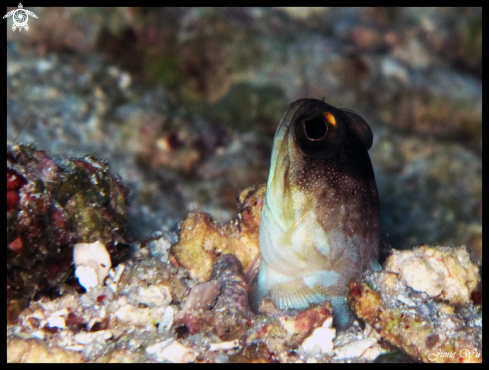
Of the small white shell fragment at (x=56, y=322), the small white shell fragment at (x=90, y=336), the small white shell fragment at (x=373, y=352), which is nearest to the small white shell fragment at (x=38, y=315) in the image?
the small white shell fragment at (x=56, y=322)

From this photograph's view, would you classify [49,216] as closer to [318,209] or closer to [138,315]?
Answer: [138,315]

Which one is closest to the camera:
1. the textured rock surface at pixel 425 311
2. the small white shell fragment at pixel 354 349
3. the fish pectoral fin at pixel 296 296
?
the textured rock surface at pixel 425 311

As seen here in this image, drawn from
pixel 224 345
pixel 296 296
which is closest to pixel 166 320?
pixel 224 345

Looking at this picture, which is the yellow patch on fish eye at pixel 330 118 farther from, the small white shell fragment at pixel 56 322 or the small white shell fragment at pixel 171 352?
the small white shell fragment at pixel 56 322

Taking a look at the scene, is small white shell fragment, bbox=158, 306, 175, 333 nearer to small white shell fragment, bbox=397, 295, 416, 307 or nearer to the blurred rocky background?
small white shell fragment, bbox=397, 295, 416, 307

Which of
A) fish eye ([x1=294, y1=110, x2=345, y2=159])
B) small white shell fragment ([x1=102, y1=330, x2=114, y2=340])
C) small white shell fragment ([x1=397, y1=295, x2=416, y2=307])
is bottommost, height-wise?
small white shell fragment ([x1=397, y1=295, x2=416, y2=307])

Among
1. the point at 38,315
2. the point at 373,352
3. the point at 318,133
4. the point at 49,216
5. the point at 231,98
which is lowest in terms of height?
the point at 373,352

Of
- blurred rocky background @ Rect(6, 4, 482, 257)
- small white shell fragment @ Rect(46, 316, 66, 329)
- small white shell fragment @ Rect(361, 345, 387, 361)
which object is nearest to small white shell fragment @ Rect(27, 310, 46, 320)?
small white shell fragment @ Rect(46, 316, 66, 329)
